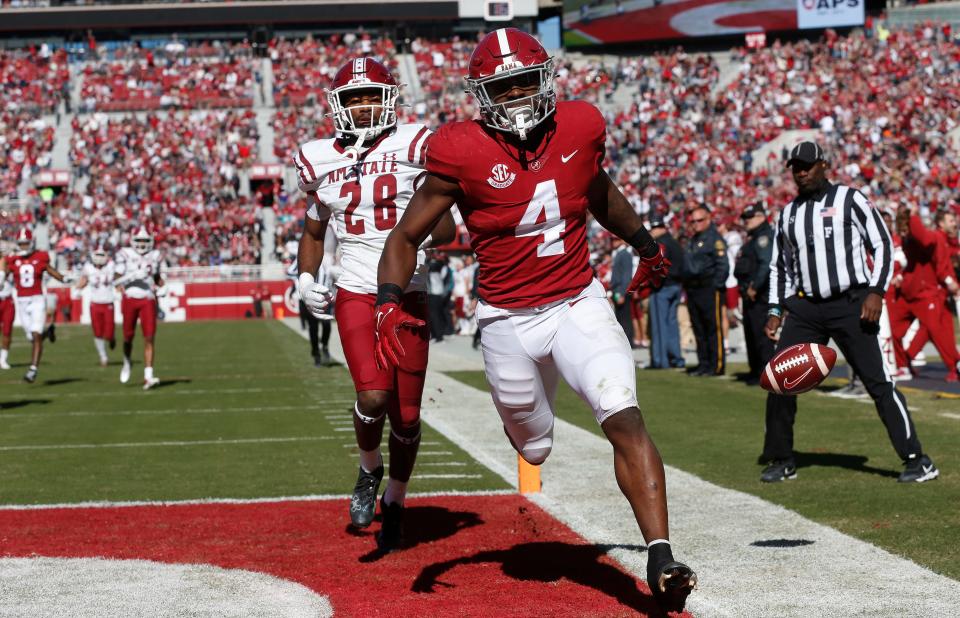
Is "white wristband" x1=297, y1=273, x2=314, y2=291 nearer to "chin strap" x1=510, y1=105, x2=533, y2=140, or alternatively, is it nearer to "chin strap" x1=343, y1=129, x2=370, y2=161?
"chin strap" x1=343, y1=129, x2=370, y2=161

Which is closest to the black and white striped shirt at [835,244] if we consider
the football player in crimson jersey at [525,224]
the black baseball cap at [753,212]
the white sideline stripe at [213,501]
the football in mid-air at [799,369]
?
the football in mid-air at [799,369]

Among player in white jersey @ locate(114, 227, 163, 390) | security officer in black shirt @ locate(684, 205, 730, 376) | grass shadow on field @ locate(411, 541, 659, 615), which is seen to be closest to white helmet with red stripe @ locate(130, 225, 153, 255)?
player in white jersey @ locate(114, 227, 163, 390)

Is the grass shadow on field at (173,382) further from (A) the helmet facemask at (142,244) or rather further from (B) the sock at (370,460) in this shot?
(B) the sock at (370,460)

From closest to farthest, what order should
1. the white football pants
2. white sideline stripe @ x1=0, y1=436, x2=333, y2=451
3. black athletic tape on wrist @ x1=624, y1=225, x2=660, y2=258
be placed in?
the white football pants < black athletic tape on wrist @ x1=624, y1=225, x2=660, y2=258 < white sideline stripe @ x1=0, y1=436, x2=333, y2=451

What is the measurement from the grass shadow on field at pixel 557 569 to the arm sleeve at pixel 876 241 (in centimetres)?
247

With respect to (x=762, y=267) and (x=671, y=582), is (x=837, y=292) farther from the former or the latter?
(x=762, y=267)

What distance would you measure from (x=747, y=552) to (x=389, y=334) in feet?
6.19

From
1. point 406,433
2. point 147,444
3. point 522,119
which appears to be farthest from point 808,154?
point 147,444

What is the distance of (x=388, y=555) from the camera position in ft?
17.1

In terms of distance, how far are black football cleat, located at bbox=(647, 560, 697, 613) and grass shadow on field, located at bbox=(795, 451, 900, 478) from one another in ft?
11.9

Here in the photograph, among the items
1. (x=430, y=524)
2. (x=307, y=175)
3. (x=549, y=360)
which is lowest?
(x=430, y=524)

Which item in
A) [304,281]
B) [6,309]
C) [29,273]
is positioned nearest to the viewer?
[304,281]

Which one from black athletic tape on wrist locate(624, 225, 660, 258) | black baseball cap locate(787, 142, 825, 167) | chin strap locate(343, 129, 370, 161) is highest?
chin strap locate(343, 129, 370, 161)

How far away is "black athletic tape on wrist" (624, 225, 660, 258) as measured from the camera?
4680 mm
